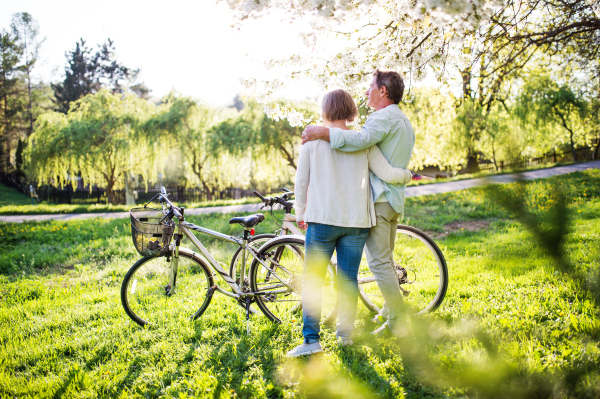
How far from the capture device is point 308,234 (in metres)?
2.78

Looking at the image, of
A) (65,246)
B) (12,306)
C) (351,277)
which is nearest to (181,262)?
(351,277)

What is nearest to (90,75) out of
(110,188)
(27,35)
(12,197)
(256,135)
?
(27,35)

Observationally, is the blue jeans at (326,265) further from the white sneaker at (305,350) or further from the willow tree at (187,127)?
the willow tree at (187,127)

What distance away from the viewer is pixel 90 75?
34781mm

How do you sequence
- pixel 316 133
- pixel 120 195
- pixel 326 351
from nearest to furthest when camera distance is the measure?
1. pixel 316 133
2. pixel 326 351
3. pixel 120 195

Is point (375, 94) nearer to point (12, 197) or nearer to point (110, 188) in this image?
point (110, 188)

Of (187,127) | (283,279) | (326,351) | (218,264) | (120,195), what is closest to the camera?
(326,351)

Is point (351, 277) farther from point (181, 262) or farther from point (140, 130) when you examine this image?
point (140, 130)

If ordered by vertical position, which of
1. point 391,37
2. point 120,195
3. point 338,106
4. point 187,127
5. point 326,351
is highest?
point 187,127

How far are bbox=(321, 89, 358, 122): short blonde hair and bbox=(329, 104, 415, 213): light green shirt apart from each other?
0.54 ft

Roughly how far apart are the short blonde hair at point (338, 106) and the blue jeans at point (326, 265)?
0.81 m

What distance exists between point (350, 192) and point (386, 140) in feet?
1.61

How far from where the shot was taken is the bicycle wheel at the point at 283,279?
3.36 metres

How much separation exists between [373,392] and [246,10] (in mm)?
3274
